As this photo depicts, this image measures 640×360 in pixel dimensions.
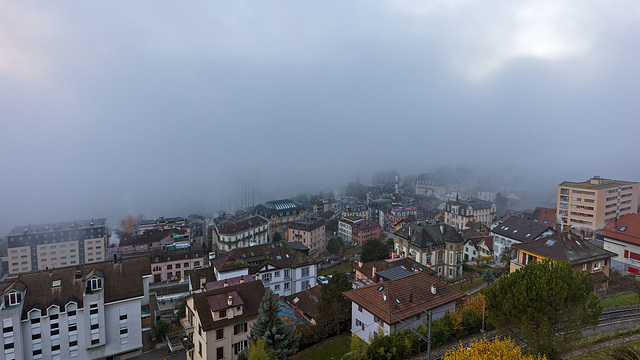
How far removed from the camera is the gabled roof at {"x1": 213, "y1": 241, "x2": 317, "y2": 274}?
4744 cm

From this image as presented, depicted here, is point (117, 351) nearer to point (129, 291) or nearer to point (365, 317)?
point (129, 291)

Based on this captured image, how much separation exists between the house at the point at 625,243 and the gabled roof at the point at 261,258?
41513 millimetres

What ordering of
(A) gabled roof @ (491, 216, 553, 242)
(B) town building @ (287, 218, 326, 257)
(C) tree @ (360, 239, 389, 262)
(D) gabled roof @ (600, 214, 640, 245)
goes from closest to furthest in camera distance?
(D) gabled roof @ (600, 214, 640, 245) → (A) gabled roof @ (491, 216, 553, 242) → (C) tree @ (360, 239, 389, 262) → (B) town building @ (287, 218, 326, 257)

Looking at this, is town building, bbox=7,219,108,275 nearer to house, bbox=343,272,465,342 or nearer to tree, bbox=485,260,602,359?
house, bbox=343,272,465,342

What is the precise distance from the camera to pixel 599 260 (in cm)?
3384

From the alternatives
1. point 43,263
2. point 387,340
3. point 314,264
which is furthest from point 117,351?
point 43,263

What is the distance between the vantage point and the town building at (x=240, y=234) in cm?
8600

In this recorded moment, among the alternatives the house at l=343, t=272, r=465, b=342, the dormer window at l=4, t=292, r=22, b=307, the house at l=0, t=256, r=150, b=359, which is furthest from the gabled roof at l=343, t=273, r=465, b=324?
the dormer window at l=4, t=292, r=22, b=307

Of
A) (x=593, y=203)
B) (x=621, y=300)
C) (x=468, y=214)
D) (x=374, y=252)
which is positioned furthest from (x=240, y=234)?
(x=593, y=203)

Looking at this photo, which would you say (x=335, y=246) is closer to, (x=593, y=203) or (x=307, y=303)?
(x=307, y=303)

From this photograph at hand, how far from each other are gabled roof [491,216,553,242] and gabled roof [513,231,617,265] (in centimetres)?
2412

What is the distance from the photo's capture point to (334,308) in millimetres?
31781

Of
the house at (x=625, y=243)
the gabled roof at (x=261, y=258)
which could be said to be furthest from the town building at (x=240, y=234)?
the house at (x=625, y=243)

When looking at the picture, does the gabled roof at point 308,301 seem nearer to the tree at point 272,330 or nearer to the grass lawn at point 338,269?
the tree at point 272,330
